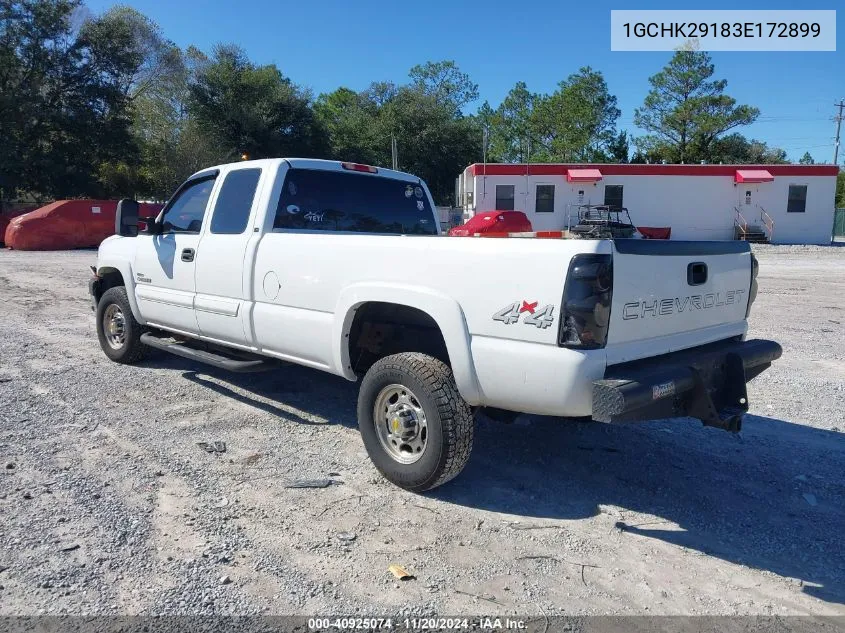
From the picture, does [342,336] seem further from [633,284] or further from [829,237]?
[829,237]

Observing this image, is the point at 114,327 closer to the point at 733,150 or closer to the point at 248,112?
the point at 248,112

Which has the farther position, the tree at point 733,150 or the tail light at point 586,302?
the tree at point 733,150

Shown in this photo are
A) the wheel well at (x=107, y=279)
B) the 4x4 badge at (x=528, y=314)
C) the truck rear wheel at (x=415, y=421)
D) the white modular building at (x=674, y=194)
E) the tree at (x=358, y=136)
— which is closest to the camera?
the 4x4 badge at (x=528, y=314)

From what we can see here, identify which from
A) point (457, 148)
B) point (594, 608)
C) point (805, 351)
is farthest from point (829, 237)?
point (594, 608)

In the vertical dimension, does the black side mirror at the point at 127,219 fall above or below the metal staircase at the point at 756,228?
above

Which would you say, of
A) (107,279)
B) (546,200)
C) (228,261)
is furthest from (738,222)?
(228,261)

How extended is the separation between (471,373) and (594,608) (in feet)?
4.22

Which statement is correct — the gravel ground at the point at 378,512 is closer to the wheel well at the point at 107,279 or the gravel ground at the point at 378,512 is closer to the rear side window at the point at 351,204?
the wheel well at the point at 107,279

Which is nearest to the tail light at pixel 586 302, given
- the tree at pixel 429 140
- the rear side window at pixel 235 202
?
the rear side window at pixel 235 202

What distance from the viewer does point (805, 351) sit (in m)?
7.98

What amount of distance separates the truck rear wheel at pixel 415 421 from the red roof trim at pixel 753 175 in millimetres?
32937

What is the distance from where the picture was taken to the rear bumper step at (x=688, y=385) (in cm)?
321

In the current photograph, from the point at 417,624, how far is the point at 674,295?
2.20 meters

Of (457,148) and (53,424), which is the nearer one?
A: (53,424)
